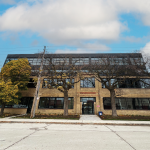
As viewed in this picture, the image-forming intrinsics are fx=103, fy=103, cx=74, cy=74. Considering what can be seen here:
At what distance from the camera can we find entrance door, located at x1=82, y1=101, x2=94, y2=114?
20.7 m

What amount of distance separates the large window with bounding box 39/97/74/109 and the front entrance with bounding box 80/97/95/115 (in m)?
2.43

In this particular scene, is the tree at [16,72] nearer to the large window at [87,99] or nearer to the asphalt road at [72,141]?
the large window at [87,99]

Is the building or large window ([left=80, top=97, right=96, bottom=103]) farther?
large window ([left=80, top=97, right=96, bottom=103])

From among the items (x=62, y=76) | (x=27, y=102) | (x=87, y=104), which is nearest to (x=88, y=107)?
(x=87, y=104)

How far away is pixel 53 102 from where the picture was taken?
70.3 feet

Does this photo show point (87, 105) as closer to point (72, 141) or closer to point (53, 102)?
point (53, 102)

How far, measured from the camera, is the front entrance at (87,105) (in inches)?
815

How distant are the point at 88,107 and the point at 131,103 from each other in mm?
8664

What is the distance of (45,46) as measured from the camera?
17922 millimetres

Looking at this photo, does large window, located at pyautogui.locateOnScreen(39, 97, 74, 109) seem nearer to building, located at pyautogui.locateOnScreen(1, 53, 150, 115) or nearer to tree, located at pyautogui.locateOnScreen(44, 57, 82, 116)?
building, located at pyautogui.locateOnScreen(1, 53, 150, 115)

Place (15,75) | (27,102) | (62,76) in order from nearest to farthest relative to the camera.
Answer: (62,76), (15,75), (27,102)

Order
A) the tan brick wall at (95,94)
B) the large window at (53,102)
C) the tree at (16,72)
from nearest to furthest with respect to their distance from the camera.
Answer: the tree at (16,72) < the tan brick wall at (95,94) < the large window at (53,102)

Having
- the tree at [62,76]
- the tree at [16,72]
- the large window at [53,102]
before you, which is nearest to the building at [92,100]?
the large window at [53,102]

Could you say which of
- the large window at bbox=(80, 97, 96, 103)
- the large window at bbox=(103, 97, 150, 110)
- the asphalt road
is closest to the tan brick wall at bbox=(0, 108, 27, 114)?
the large window at bbox=(80, 97, 96, 103)
